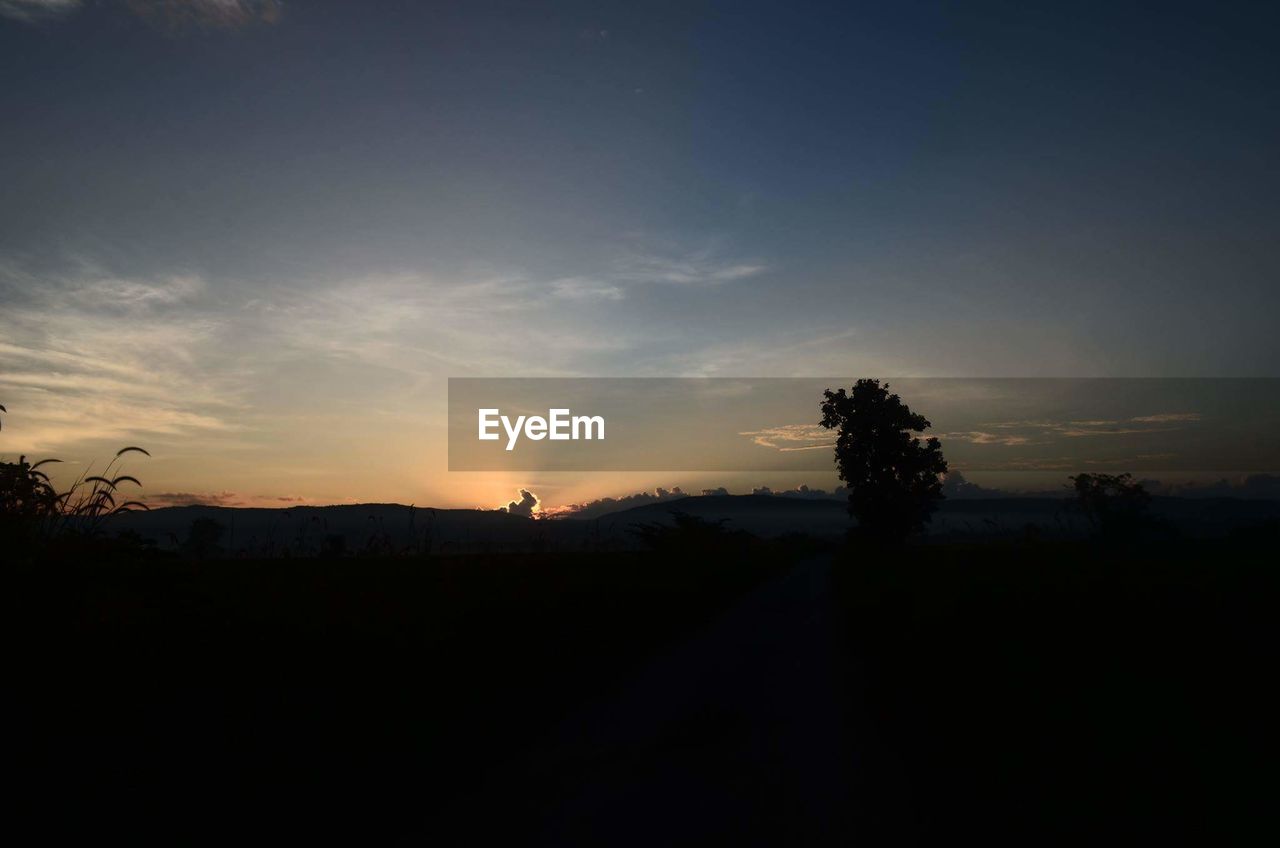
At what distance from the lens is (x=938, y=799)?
4.41m

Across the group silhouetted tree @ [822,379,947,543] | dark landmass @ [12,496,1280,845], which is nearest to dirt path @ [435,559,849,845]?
dark landmass @ [12,496,1280,845]

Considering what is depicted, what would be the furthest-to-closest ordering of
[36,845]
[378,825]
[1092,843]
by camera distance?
[378,825]
[1092,843]
[36,845]

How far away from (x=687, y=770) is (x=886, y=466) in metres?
59.6

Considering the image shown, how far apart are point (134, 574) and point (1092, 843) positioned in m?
7.62

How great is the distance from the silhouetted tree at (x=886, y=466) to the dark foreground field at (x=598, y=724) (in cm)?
4938

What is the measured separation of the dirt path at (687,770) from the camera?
3.88 meters

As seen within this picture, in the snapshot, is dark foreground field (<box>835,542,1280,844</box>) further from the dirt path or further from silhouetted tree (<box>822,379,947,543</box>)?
silhouetted tree (<box>822,379,947,543</box>)

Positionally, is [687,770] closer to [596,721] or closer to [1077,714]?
[596,721]

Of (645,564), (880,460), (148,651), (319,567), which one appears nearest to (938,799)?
(148,651)

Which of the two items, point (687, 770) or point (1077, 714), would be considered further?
point (1077, 714)

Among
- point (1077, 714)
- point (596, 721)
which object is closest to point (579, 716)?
point (596, 721)

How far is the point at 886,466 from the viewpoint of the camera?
200 feet

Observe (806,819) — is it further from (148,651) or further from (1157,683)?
(148,651)

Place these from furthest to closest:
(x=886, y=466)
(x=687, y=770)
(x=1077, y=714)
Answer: (x=886, y=466), (x=1077, y=714), (x=687, y=770)
